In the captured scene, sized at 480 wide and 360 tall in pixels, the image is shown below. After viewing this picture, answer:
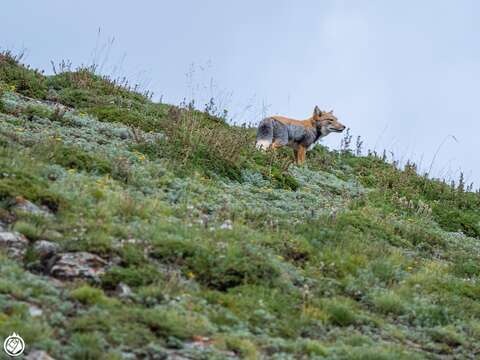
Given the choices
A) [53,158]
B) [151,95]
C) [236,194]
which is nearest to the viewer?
[53,158]

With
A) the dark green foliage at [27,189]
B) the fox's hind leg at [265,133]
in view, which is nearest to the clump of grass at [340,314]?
the dark green foliage at [27,189]

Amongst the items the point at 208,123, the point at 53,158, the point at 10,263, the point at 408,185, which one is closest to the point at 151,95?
the point at 208,123

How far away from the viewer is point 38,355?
7395 millimetres

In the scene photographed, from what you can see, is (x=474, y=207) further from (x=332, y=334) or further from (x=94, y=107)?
(x=332, y=334)

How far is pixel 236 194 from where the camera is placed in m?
15.2

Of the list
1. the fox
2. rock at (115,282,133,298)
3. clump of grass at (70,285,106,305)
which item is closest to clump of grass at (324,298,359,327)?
rock at (115,282,133,298)

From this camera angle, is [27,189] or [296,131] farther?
[296,131]

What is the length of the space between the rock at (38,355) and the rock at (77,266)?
73.3 inches

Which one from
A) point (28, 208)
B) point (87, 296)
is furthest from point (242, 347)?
point (28, 208)

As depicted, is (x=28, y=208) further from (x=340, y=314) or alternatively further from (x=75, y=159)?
(x=340, y=314)

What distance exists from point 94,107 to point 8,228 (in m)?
10.4

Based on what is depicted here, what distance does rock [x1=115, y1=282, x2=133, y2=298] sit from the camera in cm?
908

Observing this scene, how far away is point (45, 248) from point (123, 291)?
1.21m

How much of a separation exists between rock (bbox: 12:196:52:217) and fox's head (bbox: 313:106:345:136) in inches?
550
